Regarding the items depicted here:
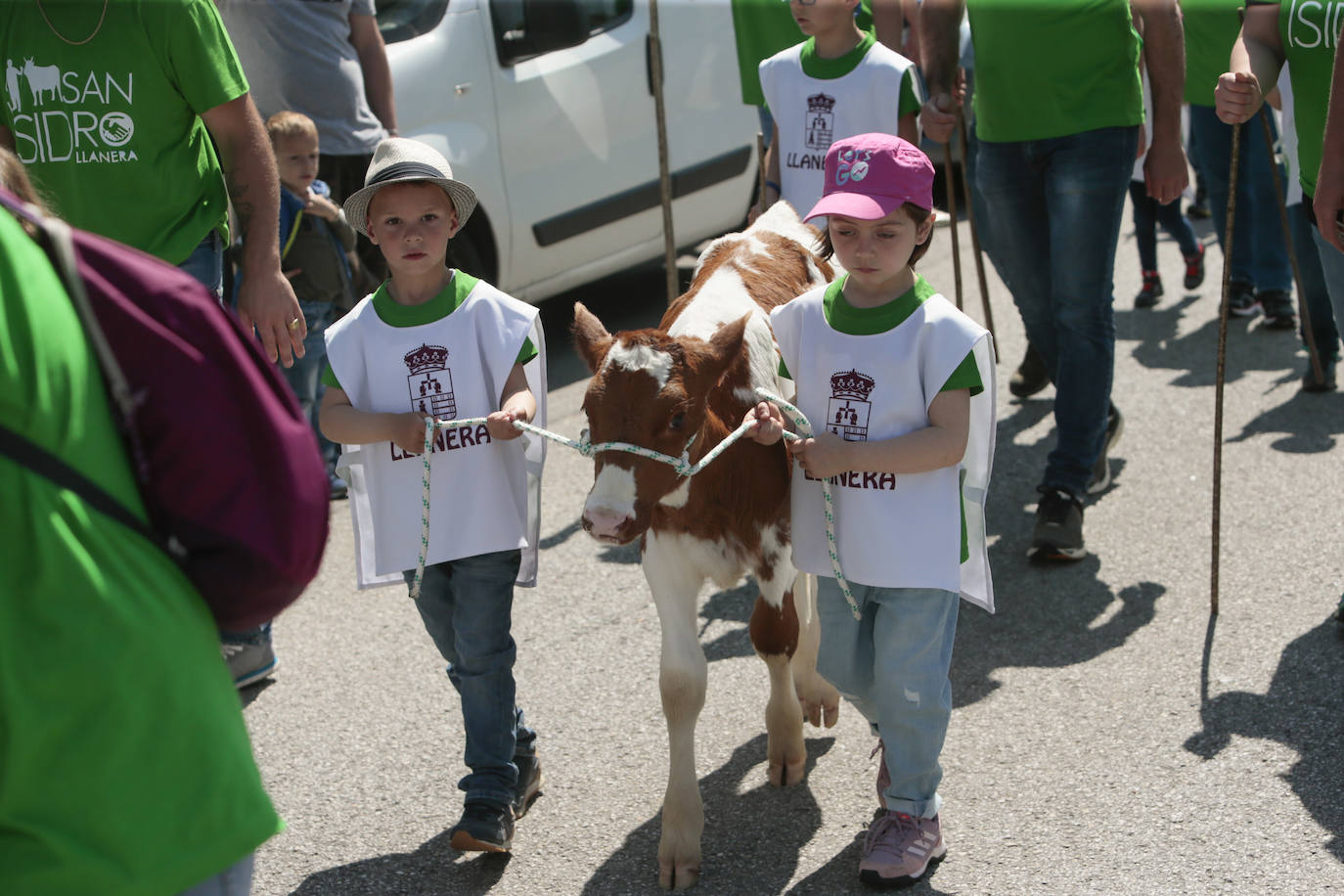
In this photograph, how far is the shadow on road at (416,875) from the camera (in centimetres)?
357

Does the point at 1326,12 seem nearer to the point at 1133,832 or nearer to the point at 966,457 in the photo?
the point at 966,457

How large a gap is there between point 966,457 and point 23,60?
107 inches

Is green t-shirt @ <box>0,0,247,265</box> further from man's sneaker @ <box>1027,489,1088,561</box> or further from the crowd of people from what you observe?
man's sneaker @ <box>1027,489,1088,561</box>

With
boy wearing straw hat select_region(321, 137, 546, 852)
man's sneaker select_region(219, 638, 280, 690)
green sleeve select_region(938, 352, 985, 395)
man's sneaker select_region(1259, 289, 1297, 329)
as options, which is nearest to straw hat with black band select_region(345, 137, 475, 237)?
boy wearing straw hat select_region(321, 137, 546, 852)

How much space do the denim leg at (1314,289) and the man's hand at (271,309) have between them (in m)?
4.53

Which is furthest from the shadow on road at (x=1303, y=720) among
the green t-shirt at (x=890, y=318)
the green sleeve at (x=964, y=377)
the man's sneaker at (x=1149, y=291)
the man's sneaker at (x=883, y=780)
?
the man's sneaker at (x=1149, y=291)

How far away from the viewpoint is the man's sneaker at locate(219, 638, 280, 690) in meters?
4.73

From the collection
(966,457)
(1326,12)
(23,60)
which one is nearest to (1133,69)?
(1326,12)

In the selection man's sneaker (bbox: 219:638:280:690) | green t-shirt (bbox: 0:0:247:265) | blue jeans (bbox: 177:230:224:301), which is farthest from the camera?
man's sneaker (bbox: 219:638:280:690)

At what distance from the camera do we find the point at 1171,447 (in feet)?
20.6

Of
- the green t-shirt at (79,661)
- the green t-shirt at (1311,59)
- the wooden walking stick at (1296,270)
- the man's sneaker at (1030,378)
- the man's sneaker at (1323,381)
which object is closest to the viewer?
the green t-shirt at (79,661)

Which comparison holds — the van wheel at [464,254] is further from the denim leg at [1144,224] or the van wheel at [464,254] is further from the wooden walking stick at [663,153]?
the denim leg at [1144,224]

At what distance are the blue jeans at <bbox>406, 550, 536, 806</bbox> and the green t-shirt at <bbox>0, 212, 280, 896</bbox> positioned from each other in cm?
183

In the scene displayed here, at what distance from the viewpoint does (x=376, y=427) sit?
3.40 meters
